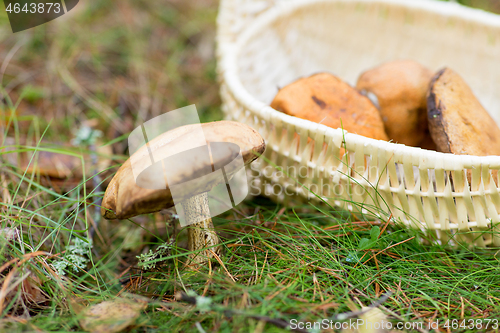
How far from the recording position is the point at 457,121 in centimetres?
147

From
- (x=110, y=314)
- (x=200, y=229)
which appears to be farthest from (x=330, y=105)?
(x=110, y=314)

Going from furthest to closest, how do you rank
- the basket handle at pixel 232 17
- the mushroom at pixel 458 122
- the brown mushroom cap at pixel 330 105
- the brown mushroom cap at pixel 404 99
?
the basket handle at pixel 232 17 → the brown mushroom cap at pixel 404 99 → the brown mushroom cap at pixel 330 105 → the mushroom at pixel 458 122

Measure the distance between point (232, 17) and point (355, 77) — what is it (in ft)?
3.43

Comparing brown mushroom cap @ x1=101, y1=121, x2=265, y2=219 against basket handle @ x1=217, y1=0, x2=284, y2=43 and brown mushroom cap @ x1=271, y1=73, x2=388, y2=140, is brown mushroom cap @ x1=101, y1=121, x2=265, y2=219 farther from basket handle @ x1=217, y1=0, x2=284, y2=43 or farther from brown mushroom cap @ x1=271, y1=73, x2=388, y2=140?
basket handle @ x1=217, y1=0, x2=284, y2=43

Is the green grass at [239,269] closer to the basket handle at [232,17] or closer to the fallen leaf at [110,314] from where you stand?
the fallen leaf at [110,314]

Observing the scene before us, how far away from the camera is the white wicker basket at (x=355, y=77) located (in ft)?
4.33

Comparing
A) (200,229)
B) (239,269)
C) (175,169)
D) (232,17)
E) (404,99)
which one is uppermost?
(232,17)

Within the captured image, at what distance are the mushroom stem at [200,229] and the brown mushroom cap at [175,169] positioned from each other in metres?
0.18

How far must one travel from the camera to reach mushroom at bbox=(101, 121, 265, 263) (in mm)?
1012

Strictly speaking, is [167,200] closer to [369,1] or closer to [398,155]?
[398,155]

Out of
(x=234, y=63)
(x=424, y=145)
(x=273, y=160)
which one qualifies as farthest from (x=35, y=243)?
(x=424, y=145)

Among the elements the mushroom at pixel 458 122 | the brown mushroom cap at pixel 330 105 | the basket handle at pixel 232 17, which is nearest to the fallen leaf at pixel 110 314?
the brown mushroom cap at pixel 330 105

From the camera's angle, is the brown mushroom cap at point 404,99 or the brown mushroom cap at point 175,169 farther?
the brown mushroom cap at point 404,99

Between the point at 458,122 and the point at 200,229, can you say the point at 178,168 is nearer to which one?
the point at 200,229
